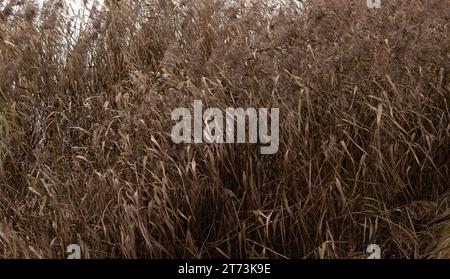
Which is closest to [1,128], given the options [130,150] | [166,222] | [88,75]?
[88,75]

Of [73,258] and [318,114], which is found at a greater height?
[318,114]

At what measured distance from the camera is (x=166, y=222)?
14.9ft

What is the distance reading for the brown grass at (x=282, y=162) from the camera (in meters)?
4.64

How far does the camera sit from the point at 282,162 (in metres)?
4.74

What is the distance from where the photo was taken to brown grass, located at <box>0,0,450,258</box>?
464cm

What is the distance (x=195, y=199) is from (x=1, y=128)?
1682mm

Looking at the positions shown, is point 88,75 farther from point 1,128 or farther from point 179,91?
point 179,91

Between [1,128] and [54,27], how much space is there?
1.12 metres

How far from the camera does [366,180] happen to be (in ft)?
15.9
